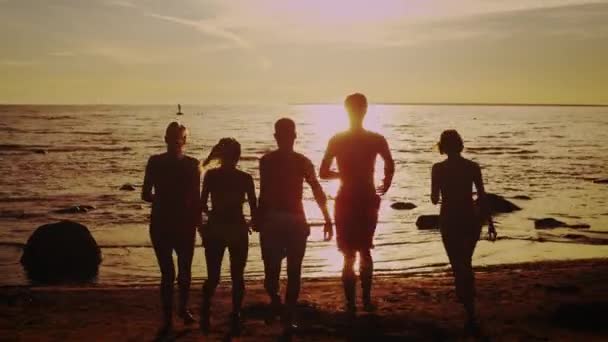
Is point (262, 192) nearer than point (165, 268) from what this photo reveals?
Yes

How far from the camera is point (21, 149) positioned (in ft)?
180

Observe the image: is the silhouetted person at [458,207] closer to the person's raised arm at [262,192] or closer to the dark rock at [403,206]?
the person's raised arm at [262,192]

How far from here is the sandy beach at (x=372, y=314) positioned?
6.78 m

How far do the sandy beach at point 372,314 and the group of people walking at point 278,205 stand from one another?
53 centimetres

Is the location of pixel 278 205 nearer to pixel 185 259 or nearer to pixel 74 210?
pixel 185 259

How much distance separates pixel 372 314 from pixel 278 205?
7.59ft

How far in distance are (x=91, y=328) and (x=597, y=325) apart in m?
5.86

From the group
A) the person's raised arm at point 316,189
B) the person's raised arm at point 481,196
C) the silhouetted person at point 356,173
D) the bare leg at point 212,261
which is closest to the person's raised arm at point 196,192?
the bare leg at point 212,261

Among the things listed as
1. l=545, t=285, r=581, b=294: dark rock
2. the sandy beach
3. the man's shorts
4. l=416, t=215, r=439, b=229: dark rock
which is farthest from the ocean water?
the man's shorts

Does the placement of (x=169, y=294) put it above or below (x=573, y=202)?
above

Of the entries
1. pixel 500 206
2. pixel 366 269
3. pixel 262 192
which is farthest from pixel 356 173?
pixel 500 206

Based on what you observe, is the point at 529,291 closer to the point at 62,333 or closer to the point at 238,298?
the point at 238,298

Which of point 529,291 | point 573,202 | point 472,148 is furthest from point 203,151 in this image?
point 529,291

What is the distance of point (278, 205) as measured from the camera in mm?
6020
